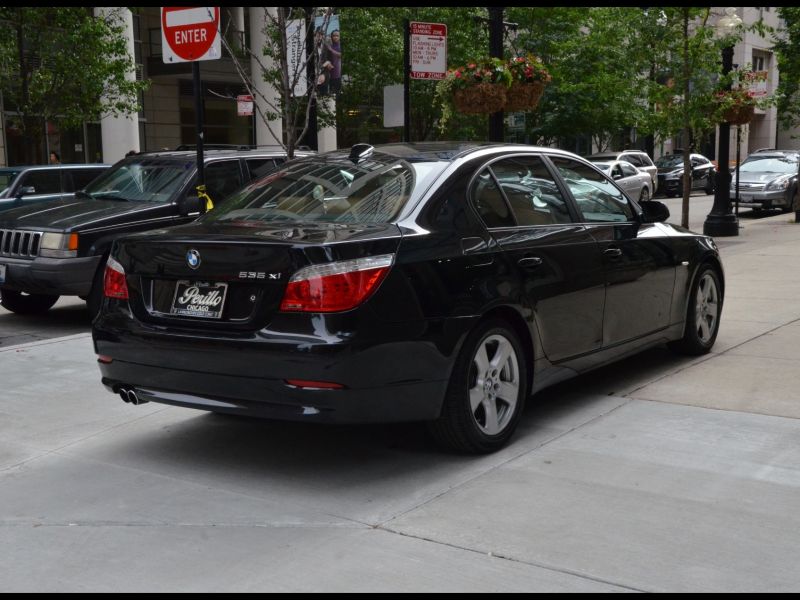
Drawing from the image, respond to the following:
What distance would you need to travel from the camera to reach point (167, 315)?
4.96m

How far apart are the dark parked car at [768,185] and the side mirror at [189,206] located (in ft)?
59.2

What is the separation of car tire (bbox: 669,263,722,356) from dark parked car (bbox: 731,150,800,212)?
1833 cm

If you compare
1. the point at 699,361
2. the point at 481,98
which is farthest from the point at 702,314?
the point at 481,98

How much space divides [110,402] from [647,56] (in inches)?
559

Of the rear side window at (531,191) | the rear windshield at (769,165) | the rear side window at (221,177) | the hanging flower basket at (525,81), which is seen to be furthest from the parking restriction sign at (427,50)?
the rear windshield at (769,165)

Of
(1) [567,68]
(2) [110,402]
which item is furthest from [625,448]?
(1) [567,68]

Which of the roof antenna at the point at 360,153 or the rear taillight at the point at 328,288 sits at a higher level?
the roof antenna at the point at 360,153

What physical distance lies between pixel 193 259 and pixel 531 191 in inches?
82.7

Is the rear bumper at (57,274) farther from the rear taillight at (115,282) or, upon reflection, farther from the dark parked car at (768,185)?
the dark parked car at (768,185)

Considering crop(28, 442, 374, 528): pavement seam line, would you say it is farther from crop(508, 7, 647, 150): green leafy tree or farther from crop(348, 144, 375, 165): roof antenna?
crop(508, 7, 647, 150): green leafy tree

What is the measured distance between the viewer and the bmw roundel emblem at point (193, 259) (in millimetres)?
4828

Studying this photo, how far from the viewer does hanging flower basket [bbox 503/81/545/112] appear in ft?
43.5

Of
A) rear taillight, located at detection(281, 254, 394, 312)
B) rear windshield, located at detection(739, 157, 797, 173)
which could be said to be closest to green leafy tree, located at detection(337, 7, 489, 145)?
rear windshield, located at detection(739, 157, 797, 173)

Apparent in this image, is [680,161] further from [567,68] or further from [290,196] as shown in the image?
[290,196]
